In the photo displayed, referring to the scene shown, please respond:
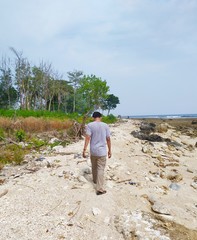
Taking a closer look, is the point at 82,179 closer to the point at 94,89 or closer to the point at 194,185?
the point at 194,185

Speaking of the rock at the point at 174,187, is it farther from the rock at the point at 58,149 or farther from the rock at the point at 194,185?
the rock at the point at 58,149

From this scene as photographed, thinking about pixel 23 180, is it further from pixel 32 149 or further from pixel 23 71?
pixel 23 71

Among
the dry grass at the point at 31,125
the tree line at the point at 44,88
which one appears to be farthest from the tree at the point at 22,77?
the dry grass at the point at 31,125

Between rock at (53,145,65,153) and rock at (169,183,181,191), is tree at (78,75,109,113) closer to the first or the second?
rock at (53,145,65,153)

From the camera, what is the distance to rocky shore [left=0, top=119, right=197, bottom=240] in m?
3.60

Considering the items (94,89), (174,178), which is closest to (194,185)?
(174,178)

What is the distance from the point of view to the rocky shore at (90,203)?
360 cm

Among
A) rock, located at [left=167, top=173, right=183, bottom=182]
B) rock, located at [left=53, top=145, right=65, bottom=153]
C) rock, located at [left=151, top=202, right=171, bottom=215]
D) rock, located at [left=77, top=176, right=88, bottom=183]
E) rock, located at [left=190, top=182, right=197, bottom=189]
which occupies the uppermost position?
rock, located at [left=53, top=145, right=65, bottom=153]

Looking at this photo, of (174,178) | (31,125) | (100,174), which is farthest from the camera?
(31,125)

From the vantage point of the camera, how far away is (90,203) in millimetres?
Answer: 4355

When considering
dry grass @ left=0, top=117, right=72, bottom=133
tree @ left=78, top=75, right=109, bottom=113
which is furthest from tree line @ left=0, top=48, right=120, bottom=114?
dry grass @ left=0, top=117, right=72, bottom=133

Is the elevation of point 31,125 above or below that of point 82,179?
above

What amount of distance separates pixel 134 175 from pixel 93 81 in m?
32.4

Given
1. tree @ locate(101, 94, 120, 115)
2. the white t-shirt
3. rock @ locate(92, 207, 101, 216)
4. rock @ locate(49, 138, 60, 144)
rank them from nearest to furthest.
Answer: rock @ locate(92, 207, 101, 216)
the white t-shirt
rock @ locate(49, 138, 60, 144)
tree @ locate(101, 94, 120, 115)
